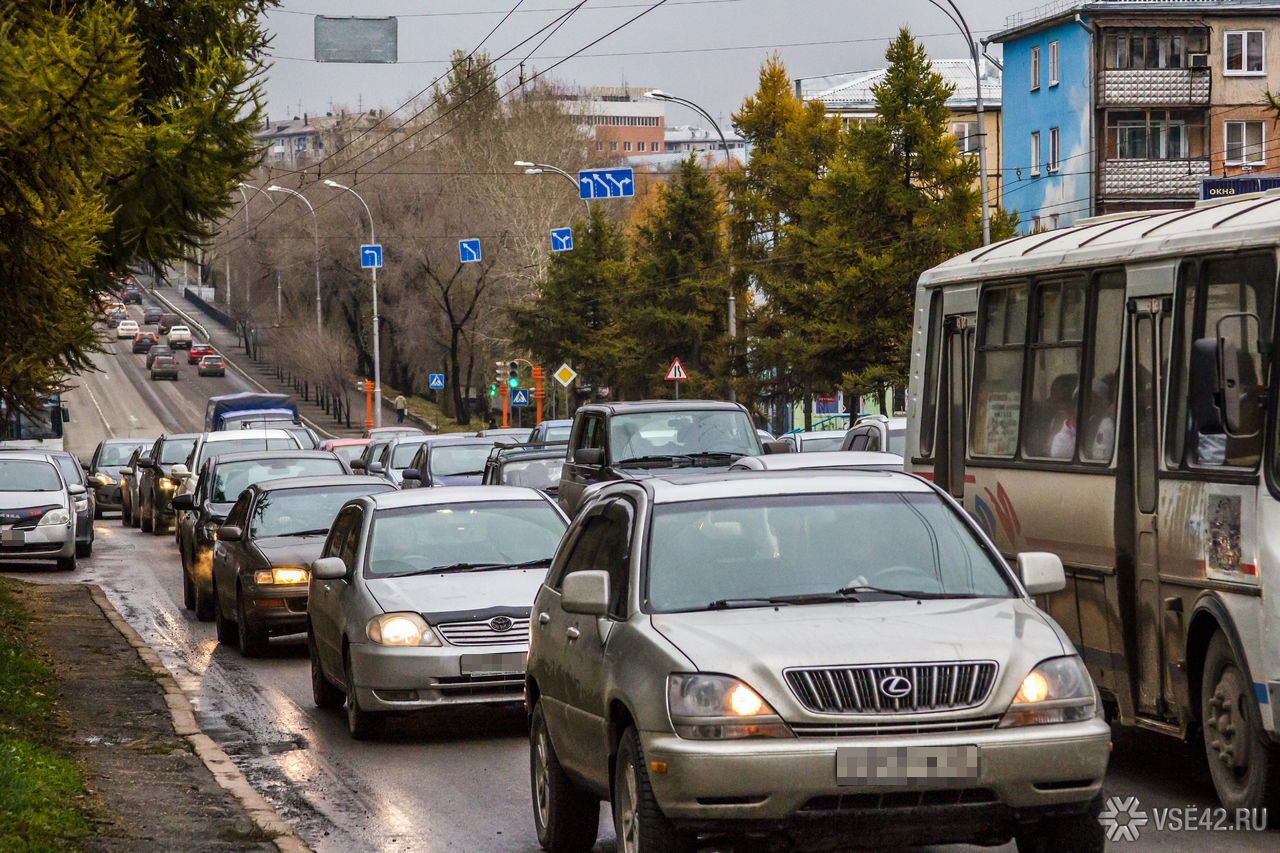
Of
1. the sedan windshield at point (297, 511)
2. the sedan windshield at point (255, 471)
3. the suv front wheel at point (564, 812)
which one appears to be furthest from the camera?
the sedan windshield at point (255, 471)

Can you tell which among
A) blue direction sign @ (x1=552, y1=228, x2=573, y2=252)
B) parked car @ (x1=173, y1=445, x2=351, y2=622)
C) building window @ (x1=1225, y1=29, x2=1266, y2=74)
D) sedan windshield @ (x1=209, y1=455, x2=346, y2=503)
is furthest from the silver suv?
building window @ (x1=1225, y1=29, x2=1266, y2=74)

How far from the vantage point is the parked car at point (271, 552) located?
52.5 feet

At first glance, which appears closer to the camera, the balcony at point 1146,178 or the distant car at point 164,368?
the balcony at point 1146,178

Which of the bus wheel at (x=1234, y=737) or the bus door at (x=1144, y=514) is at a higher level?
the bus door at (x=1144, y=514)

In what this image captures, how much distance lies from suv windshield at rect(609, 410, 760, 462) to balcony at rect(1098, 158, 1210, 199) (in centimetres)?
4543

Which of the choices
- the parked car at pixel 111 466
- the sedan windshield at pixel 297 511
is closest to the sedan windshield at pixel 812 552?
the sedan windshield at pixel 297 511

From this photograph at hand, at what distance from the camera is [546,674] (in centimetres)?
776

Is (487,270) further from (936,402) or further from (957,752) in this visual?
(957,752)

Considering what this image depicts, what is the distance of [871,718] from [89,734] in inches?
276

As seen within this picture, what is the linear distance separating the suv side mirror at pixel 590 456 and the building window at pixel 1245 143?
161ft

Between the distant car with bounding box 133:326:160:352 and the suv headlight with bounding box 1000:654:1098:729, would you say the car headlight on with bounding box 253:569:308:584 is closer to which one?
the suv headlight with bounding box 1000:654:1098:729

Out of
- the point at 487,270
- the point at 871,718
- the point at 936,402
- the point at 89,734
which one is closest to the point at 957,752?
the point at 871,718

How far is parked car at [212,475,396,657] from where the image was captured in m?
16.0

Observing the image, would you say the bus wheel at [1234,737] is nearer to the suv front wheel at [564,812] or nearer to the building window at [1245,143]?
the suv front wheel at [564,812]
